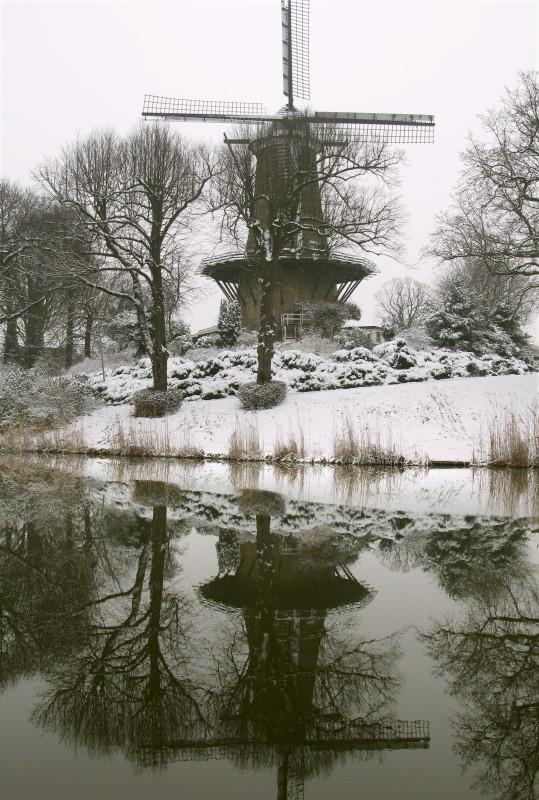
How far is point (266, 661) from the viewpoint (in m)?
3.37

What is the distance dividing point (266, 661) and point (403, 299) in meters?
52.1

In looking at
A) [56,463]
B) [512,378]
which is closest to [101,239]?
[56,463]

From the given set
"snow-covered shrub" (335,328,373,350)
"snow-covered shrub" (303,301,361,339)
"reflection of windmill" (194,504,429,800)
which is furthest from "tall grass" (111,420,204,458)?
"snow-covered shrub" (303,301,361,339)

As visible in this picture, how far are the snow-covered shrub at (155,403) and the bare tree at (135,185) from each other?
676 millimetres

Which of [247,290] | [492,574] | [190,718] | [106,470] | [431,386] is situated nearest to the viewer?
[190,718]

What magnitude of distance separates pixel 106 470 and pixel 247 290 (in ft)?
59.5

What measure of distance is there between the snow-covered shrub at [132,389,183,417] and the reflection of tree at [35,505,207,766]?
1751 centimetres

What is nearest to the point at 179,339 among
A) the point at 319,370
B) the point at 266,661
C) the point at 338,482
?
Result: the point at 319,370

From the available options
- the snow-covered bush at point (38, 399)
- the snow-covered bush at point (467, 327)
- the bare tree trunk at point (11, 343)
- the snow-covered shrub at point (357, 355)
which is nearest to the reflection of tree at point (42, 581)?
the snow-covered bush at point (38, 399)

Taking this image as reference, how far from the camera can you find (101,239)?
73.0ft

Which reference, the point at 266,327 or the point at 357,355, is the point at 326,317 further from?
the point at 266,327

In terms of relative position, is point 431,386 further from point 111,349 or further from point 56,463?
point 111,349

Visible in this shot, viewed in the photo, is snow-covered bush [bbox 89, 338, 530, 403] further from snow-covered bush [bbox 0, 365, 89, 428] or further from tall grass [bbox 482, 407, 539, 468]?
tall grass [bbox 482, 407, 539, 468]

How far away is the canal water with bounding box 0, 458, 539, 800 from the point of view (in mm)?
2477
